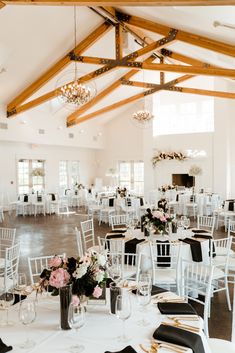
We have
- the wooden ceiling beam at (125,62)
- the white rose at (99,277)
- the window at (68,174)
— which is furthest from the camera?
the window at (68,174)

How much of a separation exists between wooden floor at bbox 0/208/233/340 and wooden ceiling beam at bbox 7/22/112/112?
4.83 meters

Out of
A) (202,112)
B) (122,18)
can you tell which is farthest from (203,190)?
(122,18)

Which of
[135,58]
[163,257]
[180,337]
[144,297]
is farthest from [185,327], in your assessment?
→ [135,58]

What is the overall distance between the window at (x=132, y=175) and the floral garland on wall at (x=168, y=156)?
2.20 metres

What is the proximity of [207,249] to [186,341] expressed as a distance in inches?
125

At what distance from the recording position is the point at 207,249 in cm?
502

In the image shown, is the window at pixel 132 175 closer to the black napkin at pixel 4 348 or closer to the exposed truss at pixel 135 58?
the exposed truss at pixel 135 58

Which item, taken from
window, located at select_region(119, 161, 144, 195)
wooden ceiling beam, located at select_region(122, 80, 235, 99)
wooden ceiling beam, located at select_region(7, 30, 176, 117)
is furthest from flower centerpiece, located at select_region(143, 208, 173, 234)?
window, located at select_region(119, 161, 144, 195)

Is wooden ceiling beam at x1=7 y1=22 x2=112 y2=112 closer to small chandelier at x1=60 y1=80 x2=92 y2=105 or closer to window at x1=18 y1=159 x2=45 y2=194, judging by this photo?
small chandelier at x1=60 y1=80 x2=92 y2=105

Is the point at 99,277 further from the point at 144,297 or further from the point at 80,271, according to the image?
the point at 144,297

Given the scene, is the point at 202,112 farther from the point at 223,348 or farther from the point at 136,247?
the point at 223,348

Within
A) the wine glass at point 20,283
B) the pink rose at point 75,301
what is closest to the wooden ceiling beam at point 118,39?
the wine glass at point 20,283

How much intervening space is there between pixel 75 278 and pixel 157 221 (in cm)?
305

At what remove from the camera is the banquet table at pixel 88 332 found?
199 cm
